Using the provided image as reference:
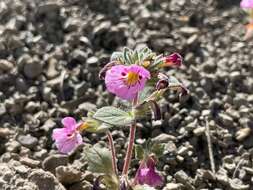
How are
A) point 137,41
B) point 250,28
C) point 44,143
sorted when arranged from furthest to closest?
point 250,28 → point 137,41 → point 44,143

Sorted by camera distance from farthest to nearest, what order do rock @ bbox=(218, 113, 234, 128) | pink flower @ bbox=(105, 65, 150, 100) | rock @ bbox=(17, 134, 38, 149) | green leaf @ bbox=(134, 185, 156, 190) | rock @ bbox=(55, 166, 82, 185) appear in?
rock @ bbox=(218, 113, 234, 128), rock @ bbox=(17, 134, 38, 149), rock @ bbox=(55, 166, 82, 185), green leaf @ bbox=(134, 185, 156, 190), pink flower @ bbox=(105, 65, 150, 100)

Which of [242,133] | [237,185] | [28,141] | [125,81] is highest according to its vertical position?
[125,81]

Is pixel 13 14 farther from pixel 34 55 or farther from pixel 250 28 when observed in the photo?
pixel 250 28

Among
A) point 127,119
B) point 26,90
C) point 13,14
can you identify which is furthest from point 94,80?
point 127,119

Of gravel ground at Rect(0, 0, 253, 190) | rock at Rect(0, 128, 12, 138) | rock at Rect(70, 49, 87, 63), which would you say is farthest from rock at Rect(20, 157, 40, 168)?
rock at Rect(70, 49, 87, 63)

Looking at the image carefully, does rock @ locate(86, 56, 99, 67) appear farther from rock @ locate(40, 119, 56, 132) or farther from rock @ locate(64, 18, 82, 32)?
rock @ locate(40, 119, 56, 132)

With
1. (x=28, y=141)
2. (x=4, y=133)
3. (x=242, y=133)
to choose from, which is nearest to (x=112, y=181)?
(x=28, y=141)

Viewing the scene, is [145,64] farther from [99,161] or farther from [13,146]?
[13,146]
